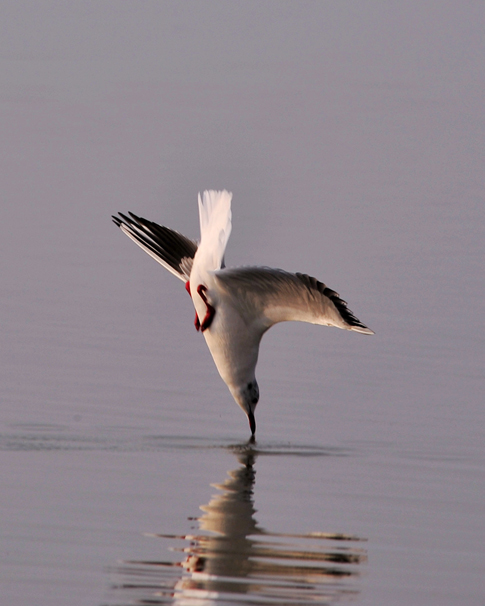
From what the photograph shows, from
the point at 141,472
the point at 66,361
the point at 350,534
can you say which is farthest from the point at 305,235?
the point at 350,534

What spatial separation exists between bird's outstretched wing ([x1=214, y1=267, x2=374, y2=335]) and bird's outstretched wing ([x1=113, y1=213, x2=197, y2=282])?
3.60ft

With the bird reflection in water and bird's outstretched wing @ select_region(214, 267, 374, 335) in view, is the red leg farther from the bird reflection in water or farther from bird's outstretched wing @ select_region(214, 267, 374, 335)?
the bird reflection in water

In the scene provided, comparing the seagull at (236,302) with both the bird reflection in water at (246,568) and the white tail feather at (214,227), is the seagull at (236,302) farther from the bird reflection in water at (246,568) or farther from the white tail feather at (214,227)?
the bird reflection in water at (246,568)

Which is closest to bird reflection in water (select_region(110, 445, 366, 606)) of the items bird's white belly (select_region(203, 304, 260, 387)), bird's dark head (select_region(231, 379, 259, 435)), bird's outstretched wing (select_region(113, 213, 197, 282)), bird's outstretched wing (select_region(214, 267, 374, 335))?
bird's outstretched wing (select_region(214, 267, 374, 335))

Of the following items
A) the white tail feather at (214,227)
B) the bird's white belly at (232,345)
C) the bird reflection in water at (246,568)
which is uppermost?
the white tail feather at (214,227)

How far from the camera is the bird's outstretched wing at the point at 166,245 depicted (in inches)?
397

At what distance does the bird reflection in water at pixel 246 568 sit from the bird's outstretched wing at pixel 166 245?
11.1 ft

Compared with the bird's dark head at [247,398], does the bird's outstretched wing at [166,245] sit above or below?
above

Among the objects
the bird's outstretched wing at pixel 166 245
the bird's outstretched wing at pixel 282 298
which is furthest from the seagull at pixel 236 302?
the bird's outstretched wing at pixel 166 245

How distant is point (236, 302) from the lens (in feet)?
29.6

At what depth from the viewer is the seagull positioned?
8398 millimetres

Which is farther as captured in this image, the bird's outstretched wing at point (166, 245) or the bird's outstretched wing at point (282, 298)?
the bird's outstretched wing at point (166, 245)

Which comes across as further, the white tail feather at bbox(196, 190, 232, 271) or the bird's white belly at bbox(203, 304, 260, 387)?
the bird's white belly at bbox(203, 304, 260, 387)

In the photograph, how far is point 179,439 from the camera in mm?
A: 8578
